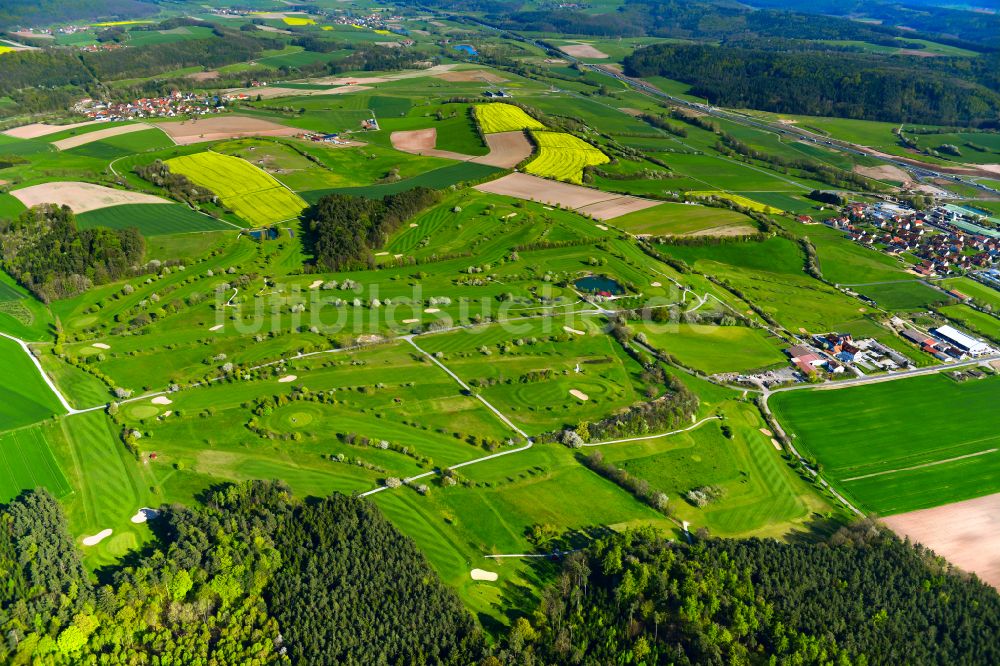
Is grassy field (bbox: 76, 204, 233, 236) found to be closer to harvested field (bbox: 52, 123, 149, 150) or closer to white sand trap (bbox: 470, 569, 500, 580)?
harvested field (bbox: 52, 123, 149, 150)

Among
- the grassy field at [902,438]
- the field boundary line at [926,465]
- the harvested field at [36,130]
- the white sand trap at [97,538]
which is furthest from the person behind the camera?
the harvested field at [36,130]

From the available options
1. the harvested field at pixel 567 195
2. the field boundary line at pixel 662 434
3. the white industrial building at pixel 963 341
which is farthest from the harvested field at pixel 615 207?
the field boundary line at pixel 662 434

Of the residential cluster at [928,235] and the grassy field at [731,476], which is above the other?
the residential cluster at [928,235]

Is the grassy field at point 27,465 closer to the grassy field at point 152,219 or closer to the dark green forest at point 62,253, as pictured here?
the dark green forest at point 62,253

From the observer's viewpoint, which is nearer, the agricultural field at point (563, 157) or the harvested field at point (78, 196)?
the harvested field at point (78, 196)

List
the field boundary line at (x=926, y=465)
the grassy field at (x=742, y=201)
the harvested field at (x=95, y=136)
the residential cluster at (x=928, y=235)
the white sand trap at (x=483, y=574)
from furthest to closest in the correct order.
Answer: the harvested field at (x=95, y=136) < the grassy field at (x=742, y=201) < the residential cluster at (x=928, y=235) < the field boundary line at (x=926, y=465) < the white sand trap at (x=483, y=574)

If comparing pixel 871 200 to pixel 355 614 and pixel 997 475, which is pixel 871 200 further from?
pixel 355 614

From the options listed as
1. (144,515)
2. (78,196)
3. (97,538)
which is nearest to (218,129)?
(78,196)

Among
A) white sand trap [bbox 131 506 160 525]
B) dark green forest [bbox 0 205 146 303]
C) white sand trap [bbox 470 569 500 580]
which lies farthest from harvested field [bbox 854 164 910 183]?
white sand trap [bbox 131 506 160 525]
